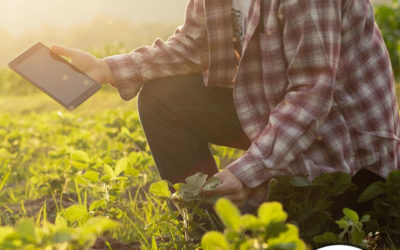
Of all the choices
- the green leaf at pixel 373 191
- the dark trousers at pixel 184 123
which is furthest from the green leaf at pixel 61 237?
the dark trousers at pixel 184 123

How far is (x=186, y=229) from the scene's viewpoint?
57.8 inches

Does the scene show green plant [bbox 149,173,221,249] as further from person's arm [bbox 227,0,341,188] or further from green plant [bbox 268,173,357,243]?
green plant [bbox 268,173,357,243]

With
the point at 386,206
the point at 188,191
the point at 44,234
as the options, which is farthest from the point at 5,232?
the point at 386,206

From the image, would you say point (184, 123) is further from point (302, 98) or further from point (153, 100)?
point (302, 98)

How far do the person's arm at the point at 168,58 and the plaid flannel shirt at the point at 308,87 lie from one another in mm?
207

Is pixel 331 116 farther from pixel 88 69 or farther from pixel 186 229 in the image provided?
pixel 88 69

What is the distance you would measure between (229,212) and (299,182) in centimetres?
69

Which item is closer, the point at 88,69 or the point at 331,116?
the point at 331,116

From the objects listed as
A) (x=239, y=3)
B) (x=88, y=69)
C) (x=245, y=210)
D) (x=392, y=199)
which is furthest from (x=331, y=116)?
(x=88, y=69)

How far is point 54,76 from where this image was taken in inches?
74.3

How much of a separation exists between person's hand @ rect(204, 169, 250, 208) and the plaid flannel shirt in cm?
2

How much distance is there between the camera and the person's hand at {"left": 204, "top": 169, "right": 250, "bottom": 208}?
A: 4.44ft

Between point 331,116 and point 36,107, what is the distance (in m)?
6.82

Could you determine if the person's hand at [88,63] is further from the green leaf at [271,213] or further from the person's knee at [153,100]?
the green leaf at [271,213]
